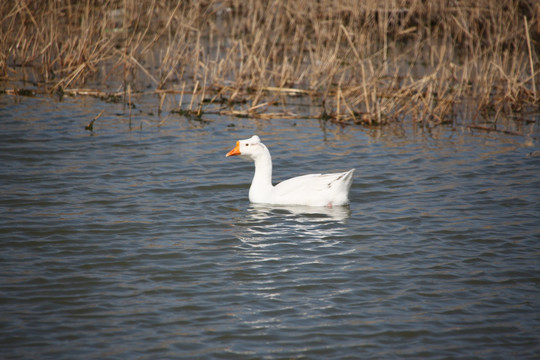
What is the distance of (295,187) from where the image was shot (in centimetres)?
845

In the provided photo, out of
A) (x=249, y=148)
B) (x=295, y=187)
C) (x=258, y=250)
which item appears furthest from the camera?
(x=249, y=148)

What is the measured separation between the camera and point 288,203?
855cm

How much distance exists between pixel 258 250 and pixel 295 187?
5.37 ft

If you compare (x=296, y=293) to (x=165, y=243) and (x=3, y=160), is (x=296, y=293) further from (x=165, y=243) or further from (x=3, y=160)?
(x=3, y=160)

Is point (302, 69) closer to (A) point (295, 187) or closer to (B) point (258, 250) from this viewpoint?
(A) point (295, 187)

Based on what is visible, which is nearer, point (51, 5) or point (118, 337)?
point (118, 337)

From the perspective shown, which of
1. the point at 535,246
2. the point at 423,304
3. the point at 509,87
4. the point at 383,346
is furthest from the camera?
the point at 509,87

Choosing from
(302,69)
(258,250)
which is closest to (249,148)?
(258,250)

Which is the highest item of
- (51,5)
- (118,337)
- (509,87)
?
(51,5)

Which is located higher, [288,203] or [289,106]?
[289,106]

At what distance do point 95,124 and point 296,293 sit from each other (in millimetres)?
7375

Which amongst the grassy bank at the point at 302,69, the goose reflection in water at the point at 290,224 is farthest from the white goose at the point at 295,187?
the grassy bank at the point at 302,69

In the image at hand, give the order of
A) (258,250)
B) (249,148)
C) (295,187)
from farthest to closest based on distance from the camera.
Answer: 1. (249,148)
2. (295,187)
3. (258,250)

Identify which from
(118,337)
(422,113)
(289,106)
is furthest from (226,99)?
(118,337)
